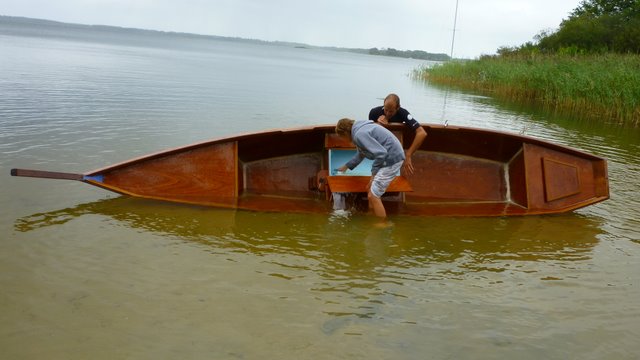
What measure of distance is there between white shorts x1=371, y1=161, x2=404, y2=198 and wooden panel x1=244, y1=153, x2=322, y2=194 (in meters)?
1.29

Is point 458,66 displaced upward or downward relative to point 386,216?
upward

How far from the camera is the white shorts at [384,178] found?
232 inches

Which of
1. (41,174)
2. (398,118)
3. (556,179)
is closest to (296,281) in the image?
(398,118)

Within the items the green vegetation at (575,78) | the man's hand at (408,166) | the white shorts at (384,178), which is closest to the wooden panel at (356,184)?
the man's hand at (408,166)

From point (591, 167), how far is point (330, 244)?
3.67 m

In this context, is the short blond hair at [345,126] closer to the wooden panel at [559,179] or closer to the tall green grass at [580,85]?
the wooden panel at [559,179]

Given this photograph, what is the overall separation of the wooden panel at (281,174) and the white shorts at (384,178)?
1285mm

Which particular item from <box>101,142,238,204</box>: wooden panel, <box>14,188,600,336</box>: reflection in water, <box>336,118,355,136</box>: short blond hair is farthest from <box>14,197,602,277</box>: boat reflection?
<box>336,118,355,136</box>: short blond hair

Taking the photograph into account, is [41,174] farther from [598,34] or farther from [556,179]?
[598,34]

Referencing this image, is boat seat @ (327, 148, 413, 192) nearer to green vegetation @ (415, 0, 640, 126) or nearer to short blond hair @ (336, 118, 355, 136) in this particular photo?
short blond hair @ (336, 118, 355, 136)

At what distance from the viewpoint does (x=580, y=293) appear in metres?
4.64

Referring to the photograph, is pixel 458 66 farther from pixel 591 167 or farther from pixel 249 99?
pixel 591 167

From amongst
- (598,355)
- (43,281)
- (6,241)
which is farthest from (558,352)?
(6,241)

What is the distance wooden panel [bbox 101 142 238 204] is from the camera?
623cm
